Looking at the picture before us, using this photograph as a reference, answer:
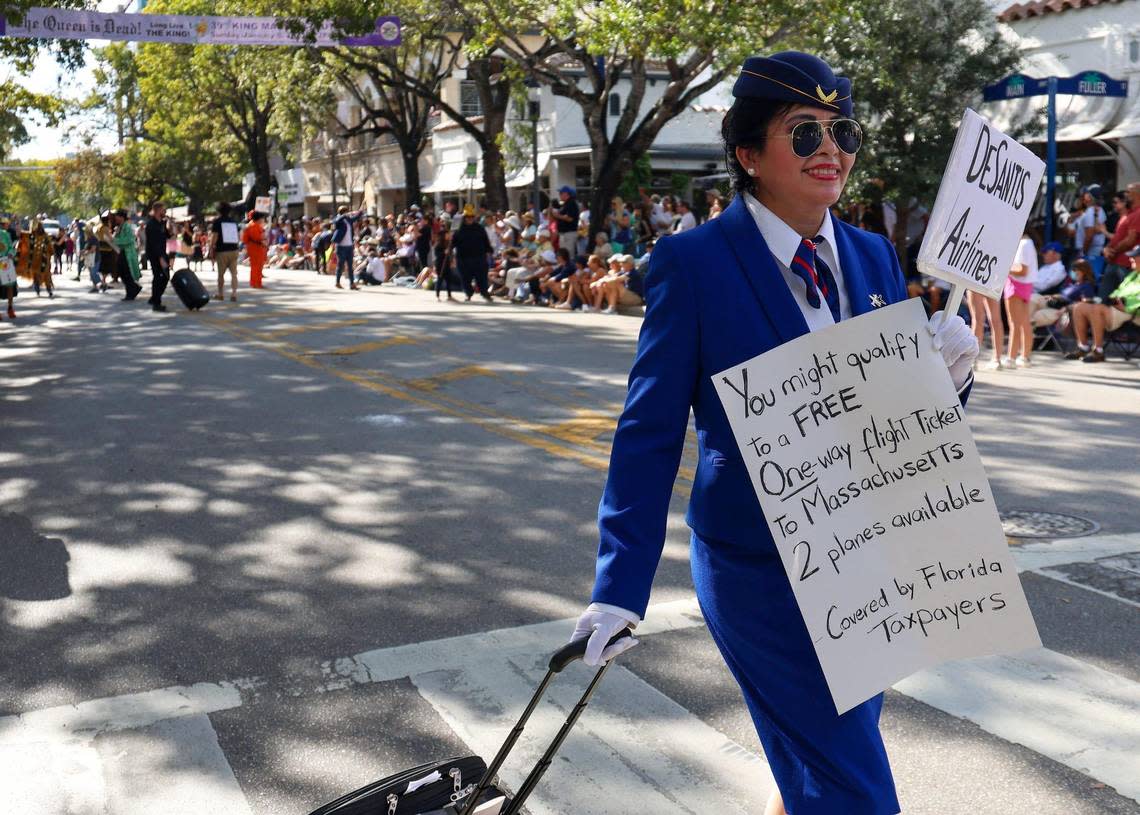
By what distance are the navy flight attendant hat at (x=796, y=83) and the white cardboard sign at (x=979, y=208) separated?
25 centimetres

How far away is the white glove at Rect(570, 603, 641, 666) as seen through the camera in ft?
8.19

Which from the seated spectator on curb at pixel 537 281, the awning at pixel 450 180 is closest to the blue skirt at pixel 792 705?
the seated spectator on curb at pixel 537 281

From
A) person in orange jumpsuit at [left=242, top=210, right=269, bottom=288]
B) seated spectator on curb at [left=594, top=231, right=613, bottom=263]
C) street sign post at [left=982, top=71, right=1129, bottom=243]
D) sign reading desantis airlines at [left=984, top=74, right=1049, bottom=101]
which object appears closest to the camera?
street sign post at [left=982, top=71, right=1129, bottom=243]

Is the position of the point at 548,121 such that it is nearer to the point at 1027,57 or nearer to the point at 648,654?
the point at 1027,57

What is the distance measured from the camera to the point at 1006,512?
746cm

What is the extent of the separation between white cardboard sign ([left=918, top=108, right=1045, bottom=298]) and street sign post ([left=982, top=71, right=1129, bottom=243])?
1463 centimetres

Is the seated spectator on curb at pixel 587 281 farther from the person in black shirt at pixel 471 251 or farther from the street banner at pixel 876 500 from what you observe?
the street banner at pixel 876 500

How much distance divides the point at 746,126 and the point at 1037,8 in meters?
21.0

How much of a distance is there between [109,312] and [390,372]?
1239 cm

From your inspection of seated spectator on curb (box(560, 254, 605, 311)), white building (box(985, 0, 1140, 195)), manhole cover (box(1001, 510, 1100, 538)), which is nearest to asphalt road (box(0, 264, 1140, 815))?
manhole cover (box(1001, 510, 1100, 538))

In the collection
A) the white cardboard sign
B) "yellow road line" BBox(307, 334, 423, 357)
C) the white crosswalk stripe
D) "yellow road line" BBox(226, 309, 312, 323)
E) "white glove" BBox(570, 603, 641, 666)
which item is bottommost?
"yellow road line" BBox(226, 309, 312, 323)

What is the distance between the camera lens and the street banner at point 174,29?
2466 cm

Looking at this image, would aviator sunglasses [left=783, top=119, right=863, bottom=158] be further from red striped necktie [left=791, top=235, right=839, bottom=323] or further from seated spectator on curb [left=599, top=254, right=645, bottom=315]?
seated spectator on curb [left=599, top=254, right=645, bottom=315]

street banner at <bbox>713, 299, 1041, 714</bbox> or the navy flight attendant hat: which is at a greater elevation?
the navy flight attendant hat
